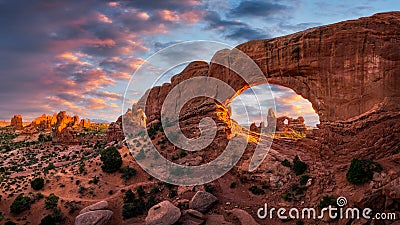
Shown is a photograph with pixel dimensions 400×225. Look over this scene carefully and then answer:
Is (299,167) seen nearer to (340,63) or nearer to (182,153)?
(340,63)

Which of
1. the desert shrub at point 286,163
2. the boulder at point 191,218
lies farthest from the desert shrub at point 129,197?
the desert shrub at point 286,163

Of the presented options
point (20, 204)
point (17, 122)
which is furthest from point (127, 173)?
point (17, 122)

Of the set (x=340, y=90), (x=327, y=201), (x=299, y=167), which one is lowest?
(x=327, y=201)

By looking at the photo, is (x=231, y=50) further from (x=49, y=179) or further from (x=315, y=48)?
(x=49, y=179)

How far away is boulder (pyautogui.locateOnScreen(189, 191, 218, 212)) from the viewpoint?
3055cm

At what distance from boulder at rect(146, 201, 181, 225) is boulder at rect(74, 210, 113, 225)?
15.9 ft

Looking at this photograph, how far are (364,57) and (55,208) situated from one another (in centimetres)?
3912

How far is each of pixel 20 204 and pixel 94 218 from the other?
34.1 ft

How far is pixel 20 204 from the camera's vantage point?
107ft

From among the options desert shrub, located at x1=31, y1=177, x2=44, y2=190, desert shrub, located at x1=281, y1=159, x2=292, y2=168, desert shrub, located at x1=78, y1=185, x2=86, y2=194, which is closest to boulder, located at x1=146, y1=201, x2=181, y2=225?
desert shrub, located at x1=78, y1=185, x2=86, y2=194

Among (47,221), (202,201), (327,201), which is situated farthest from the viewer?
(202,201)

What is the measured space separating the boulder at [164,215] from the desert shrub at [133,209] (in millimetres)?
3419

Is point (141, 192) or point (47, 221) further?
point (141, 192)

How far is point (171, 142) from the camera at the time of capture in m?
42.0
